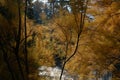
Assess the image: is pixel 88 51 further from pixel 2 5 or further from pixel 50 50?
pixel 2 5

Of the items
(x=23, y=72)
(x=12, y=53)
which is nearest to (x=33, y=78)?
(x=23, y=72)

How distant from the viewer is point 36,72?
7.18 meters

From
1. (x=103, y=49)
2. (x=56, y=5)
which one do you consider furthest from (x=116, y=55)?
(x=56, y=5)

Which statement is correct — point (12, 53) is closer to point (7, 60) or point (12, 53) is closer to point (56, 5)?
point (7, 60)

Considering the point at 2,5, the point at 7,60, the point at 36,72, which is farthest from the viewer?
the point at 36,72

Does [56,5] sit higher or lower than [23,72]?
higher

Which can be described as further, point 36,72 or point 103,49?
point 36,72

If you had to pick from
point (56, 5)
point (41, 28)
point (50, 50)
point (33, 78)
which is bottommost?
point (33, 78)

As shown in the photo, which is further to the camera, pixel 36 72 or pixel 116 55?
pixel 36 72

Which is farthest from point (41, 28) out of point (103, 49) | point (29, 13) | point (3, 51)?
point (103, 49)

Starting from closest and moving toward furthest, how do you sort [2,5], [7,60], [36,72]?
[2,5] → [7,60] → [36,72]

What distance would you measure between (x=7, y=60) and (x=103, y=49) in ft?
6.50

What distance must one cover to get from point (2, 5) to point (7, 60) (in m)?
1.17

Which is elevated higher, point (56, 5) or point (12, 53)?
point (56, 5)
